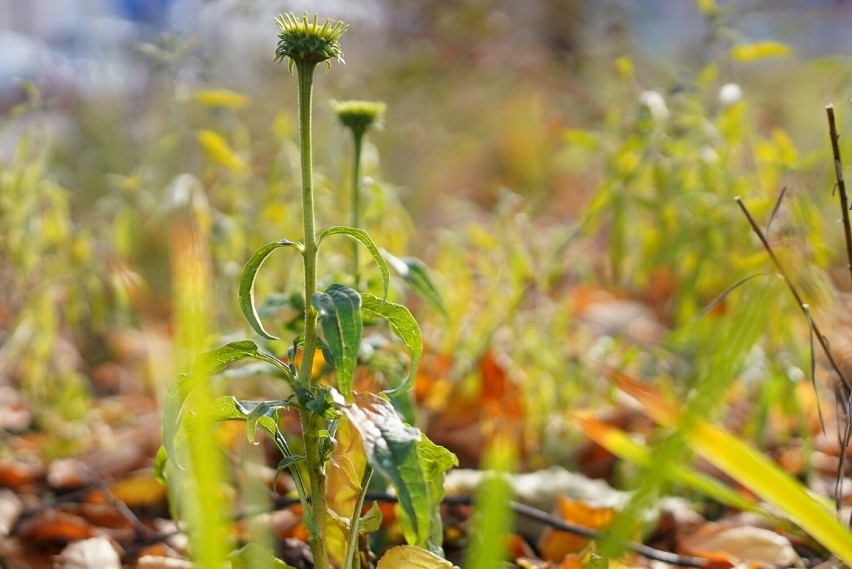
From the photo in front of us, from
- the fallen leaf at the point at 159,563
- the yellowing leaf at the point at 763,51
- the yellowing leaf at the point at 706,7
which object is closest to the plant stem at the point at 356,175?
the fallen leaf at the point at 159,563

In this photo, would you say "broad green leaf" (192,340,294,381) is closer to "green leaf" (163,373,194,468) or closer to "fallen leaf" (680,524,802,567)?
"green leaf" (163,373,194,468)

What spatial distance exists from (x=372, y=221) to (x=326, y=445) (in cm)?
84

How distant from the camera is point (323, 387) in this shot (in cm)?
73

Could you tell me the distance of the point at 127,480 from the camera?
145 centimetres

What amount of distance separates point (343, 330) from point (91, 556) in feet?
2.08

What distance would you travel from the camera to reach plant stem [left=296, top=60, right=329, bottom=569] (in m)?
0.75

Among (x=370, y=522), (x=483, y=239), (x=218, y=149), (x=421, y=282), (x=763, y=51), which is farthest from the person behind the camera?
(x=483, y=239)

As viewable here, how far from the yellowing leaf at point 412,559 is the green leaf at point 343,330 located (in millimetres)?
220

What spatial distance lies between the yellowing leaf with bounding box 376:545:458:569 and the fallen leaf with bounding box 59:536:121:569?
1.43 feet

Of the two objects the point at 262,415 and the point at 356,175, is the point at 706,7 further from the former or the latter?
the point at 262,415

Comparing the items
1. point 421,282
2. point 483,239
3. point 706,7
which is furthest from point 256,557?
point 706,7

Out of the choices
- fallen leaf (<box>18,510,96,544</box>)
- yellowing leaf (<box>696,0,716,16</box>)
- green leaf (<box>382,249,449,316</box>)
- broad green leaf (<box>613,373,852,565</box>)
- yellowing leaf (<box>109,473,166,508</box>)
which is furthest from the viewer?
yellowing leaf (<box>696,0,716,16</box>)

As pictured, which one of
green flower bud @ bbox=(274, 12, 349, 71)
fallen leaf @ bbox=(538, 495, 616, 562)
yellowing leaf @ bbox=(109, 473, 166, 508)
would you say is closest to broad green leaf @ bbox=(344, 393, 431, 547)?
green flower bud @ bbox=(274, 12, 349, 71)

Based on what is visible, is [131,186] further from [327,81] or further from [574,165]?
[574,165]
